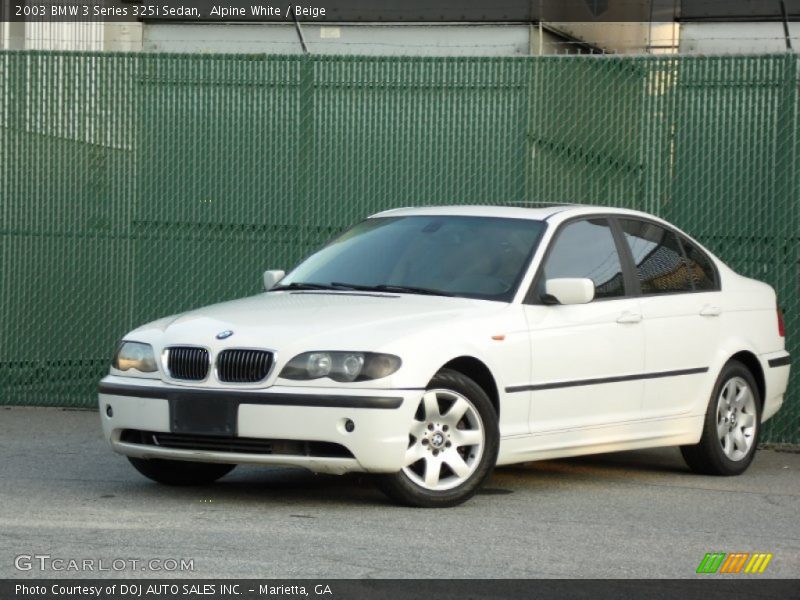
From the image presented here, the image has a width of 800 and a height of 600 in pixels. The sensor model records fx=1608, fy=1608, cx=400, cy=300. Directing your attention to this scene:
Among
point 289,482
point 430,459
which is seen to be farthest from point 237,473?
point 430,459

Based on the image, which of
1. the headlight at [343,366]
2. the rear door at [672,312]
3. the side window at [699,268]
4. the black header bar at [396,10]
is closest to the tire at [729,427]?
the rear door at [672,312]

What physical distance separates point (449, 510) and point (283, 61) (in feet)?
18.0

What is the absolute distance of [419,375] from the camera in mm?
7617

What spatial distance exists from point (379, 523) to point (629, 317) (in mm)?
2323

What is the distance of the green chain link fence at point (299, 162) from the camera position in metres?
11.6

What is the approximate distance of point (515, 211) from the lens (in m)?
9.14

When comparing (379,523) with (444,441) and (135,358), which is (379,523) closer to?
(444,441)

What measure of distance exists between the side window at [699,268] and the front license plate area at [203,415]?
3.32 m

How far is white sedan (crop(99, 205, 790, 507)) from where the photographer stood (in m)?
7.56

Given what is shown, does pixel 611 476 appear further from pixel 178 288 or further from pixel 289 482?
pixel 178 288

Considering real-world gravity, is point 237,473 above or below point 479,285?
below

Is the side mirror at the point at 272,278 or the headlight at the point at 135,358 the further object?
the side mirror at the point at 272,278

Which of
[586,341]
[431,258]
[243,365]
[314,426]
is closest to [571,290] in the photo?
[586,341]

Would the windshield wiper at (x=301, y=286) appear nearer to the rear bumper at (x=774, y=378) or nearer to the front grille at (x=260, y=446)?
the front grille at (x=260, y=446)
